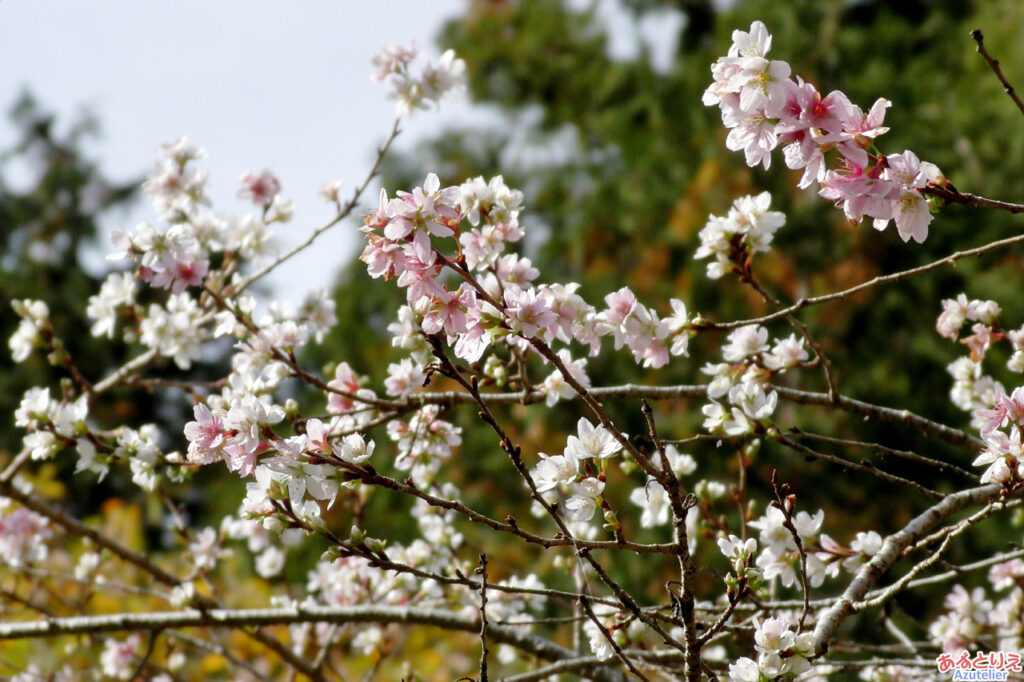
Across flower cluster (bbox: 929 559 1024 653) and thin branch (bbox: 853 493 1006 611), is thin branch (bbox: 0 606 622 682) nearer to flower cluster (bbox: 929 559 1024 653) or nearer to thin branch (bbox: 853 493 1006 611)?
thin branch (bbox: 853 493 1006 611)

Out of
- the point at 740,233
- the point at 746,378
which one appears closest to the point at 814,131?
the point at 740,233

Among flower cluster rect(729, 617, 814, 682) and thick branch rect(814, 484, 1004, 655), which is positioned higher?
thick branch rect(814, 484, 1004, 655)

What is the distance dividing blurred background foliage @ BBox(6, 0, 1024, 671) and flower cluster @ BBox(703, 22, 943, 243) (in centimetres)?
422

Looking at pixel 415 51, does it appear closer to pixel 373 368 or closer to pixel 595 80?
pixel 373 368

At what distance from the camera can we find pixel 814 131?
3.57ft

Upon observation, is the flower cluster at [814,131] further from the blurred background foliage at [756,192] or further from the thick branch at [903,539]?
the blurred background foliage at [756,192]

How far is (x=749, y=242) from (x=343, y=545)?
2.93 ft

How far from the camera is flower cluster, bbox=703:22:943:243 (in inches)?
42.2

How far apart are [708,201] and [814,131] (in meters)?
6.25

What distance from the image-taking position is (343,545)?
1175mm

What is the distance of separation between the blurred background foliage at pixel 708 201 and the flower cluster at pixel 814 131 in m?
4.22

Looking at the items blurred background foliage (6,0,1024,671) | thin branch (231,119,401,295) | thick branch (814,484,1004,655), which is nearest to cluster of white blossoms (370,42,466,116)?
thin branch (231,119,401,295)

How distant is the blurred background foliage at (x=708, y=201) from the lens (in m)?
6.40

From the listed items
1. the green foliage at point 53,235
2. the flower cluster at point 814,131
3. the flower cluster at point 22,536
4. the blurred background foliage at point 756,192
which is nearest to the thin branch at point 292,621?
the flower cluster at point 22,536
